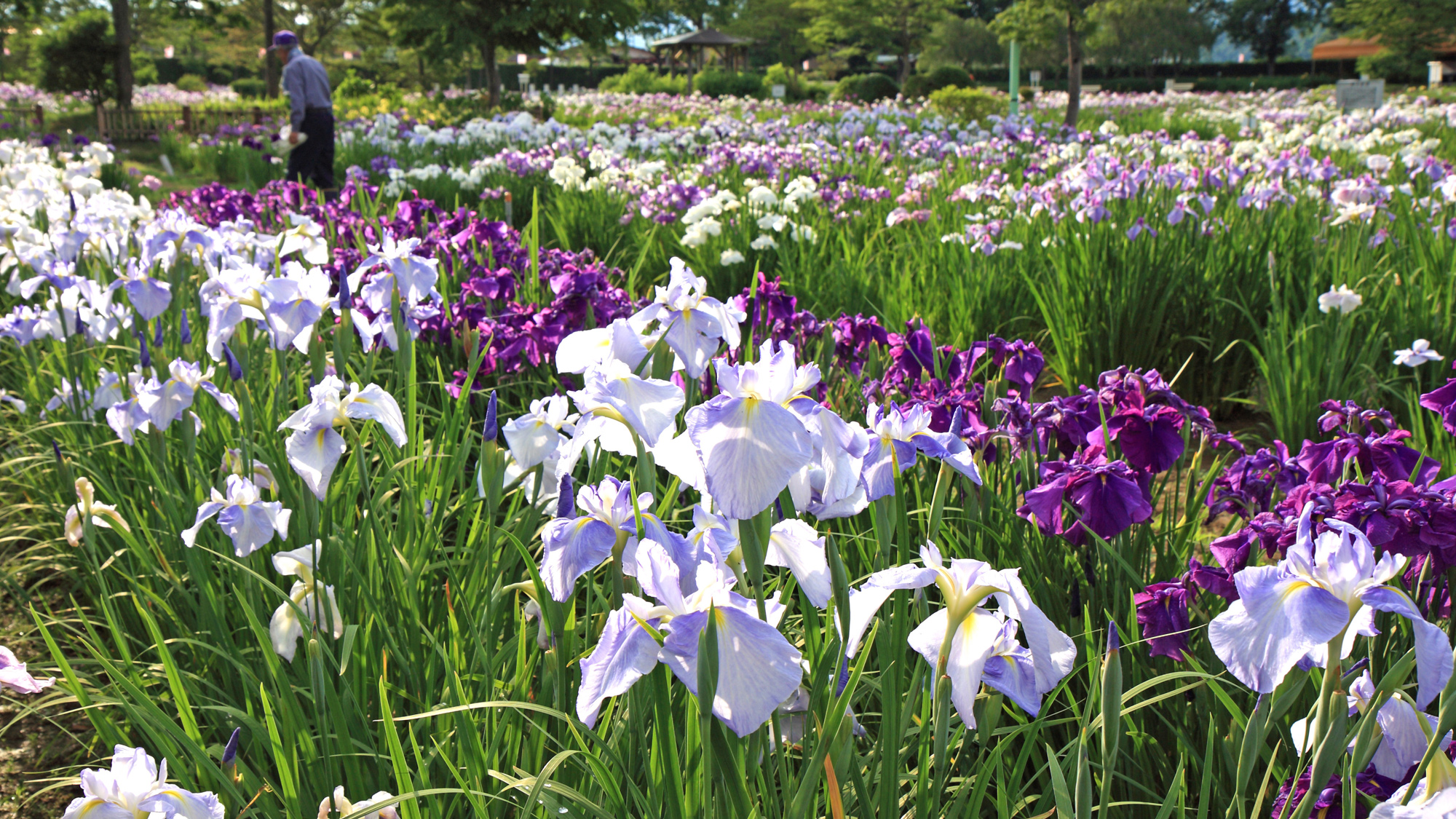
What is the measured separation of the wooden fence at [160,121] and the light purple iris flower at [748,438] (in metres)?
17.5

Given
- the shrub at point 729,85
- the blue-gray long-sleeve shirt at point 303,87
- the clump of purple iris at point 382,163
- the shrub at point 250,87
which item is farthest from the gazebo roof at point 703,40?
the clump of purple iris at point 382,163

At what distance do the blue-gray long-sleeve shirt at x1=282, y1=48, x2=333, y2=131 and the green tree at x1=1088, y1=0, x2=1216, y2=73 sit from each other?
153 ft

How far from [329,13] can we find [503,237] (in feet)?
117

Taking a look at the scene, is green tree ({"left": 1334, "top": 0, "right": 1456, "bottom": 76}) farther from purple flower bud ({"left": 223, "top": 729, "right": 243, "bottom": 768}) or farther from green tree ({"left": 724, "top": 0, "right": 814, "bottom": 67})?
purple flower bud ({"left": 223, "top": 729, "right": 243, "bottom": 768})

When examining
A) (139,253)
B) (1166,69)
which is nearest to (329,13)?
(139,253)

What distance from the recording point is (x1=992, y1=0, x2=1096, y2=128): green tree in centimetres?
1326

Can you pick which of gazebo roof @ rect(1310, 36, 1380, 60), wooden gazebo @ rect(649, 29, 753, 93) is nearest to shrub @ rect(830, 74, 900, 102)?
wooden gazebo @ rect(649, 29, 753, 93)

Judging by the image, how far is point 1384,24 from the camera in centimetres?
3353

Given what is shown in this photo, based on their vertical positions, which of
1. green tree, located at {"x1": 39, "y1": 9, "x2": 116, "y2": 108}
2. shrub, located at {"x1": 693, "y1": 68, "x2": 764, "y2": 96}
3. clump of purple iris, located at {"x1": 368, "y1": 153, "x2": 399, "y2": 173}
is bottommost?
clump of purple iris, located at {"x1": 368, "y1": 153, "x2": 399, "y2": 173}

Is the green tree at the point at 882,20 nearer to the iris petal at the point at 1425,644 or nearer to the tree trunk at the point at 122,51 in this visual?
the tree trunk at the point at 122,51

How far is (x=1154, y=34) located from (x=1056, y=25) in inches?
1706

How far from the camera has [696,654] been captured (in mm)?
728

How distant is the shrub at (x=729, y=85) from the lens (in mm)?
30328

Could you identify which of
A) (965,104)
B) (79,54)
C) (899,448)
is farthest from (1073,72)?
(79,54)
